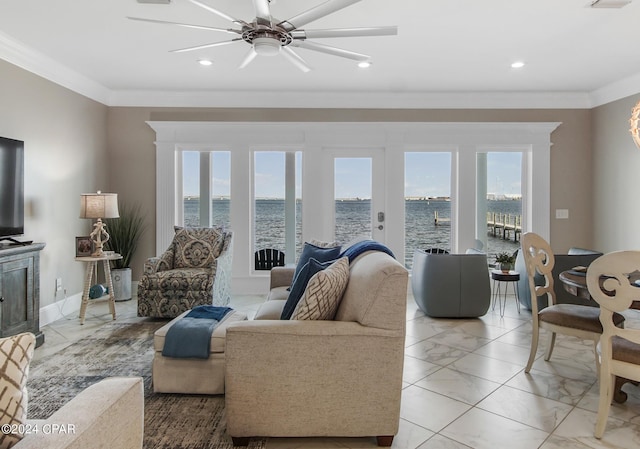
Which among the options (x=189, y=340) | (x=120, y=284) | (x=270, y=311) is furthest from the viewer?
(x=120, y=284)

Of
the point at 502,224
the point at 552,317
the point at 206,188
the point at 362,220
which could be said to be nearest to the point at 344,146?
the point at 362,220

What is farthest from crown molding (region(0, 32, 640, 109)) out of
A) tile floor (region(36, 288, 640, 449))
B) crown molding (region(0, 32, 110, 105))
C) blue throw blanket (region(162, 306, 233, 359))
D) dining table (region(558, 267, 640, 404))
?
blue throw blanket (region(162, 306, 233, 359))

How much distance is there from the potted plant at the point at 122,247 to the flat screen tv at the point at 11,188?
4.47ft

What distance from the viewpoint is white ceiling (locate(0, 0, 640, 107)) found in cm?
287

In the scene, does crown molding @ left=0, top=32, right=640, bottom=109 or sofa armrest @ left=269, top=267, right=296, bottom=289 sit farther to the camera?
crown molding @ left=0, top=32, right=640, bottom=109

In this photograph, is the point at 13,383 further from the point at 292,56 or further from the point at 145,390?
the point at 292,56

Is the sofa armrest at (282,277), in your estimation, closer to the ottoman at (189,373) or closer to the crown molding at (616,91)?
the ottoman at (189,373)

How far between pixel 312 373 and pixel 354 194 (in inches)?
145

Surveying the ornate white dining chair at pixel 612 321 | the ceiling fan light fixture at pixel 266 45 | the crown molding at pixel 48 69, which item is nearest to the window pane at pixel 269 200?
the crown molding at pixel 48 69

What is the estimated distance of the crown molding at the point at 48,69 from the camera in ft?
11.2

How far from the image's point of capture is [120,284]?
15.5ft

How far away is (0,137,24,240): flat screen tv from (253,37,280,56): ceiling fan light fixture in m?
2.41

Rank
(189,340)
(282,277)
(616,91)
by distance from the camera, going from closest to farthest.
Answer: (189,340)
(282,277)
(616,91)

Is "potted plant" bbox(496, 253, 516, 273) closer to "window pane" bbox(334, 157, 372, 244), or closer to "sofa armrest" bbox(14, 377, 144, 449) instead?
"window pane" bbox(334, 157, 372, 244)
